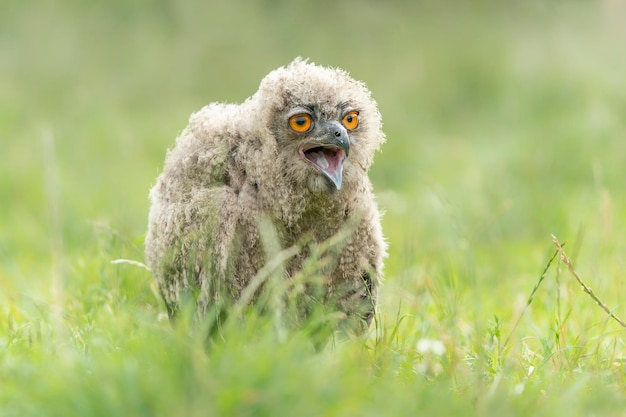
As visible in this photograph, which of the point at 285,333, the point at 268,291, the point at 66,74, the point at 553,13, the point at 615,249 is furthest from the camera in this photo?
the point at 553,13

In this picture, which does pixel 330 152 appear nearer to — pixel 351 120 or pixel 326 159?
pixel 326 159

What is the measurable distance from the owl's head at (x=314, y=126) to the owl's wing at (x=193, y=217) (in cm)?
26

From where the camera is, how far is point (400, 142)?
→ 1184 centimetres

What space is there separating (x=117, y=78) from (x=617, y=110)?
7.26 meters

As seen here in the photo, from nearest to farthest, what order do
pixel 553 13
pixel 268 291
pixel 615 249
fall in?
pixel 268 291
pixel 615 249
pixel 553 13

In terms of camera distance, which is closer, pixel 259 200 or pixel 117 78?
pixel 259 200

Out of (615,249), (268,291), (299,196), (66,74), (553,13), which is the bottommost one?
(268,291)

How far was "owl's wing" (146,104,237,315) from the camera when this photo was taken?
3.90m

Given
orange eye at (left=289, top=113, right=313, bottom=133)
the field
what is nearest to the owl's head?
orange eye at (left=289, top=113, right=313, bottom=133)

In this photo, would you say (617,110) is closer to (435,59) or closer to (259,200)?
(435,59)

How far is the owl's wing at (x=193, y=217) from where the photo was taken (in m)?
3.90

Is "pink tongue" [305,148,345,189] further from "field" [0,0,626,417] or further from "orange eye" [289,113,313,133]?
"field" [0,0,626,417]

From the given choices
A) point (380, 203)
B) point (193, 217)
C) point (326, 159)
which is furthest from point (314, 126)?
point (380, 203)

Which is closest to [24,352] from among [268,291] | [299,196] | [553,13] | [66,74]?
[268,291]
